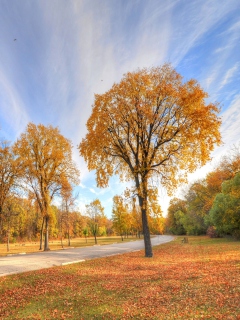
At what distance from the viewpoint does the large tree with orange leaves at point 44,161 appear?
2739cm

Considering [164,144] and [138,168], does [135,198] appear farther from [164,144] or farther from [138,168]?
[164,144]

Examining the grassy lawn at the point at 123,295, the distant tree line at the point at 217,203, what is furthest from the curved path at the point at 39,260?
the distant tree line at the point at 217,203

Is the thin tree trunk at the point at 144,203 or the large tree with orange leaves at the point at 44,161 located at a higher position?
the large tree with orange leaves at the point at 44,161

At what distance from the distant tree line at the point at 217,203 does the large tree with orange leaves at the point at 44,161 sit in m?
20.3

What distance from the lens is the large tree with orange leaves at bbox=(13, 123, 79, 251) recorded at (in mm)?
27391

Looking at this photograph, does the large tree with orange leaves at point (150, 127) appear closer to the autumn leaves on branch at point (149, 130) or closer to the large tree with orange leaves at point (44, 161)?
the autumn leaves on branch at point (149, 130)

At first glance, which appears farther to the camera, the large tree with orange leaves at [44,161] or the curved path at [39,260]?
the large tree with orange leaves at [44,161]

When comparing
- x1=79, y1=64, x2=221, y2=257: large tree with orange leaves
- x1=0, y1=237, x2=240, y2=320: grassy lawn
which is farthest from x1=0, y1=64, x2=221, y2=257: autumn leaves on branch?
x1=0, y1=237, x2=240, y2=320: grassy lawn

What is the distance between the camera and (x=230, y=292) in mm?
7055

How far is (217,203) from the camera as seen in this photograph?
34.8 meters

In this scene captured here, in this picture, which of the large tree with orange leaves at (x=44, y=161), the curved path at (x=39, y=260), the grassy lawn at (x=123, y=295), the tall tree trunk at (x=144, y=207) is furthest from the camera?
the large tree with orange leaves at (x=44, y=161)

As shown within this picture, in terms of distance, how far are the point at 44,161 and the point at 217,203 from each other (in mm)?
24565

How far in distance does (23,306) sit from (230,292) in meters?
6.28

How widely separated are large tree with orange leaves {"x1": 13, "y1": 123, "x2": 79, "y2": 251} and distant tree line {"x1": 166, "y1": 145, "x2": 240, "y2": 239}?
20.3 m
